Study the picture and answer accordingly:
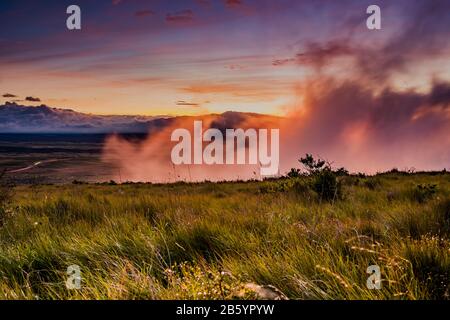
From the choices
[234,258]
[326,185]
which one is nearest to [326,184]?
[326,185]

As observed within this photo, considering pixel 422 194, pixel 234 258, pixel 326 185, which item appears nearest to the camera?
pixel 234 258

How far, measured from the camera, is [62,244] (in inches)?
189

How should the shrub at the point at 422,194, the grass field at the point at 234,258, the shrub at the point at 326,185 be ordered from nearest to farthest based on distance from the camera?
the grass field at the point at 234,258
the shrub at the point at 422,194
the shrub at the point at 326,185

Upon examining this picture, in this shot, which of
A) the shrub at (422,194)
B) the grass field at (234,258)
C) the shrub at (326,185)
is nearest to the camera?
the grass field at (234,258)

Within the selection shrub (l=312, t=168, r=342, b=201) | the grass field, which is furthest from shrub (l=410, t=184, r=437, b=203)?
the grass field

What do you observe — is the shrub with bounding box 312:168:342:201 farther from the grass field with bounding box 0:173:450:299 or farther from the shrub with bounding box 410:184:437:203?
the grass field with bounding box 0:173:450:299

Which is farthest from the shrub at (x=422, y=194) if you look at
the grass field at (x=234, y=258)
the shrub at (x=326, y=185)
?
the grass field at (x=234, y=258)

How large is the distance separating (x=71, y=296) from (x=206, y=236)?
73.1 inches

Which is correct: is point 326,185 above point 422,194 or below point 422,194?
above

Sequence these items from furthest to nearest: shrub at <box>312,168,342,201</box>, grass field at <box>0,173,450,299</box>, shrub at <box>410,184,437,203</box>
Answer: shrub at <box>312,168,342,201</box>, shrub at <box>410,184,437,203</box>, grass field at <box>0,173,450,299</box>

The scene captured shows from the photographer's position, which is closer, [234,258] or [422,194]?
[234,258]

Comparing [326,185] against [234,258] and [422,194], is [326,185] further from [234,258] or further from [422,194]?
[234,258]

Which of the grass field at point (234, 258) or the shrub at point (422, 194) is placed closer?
the grass field at point (234, 258)

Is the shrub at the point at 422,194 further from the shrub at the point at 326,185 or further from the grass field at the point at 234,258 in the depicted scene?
the grass field at the point at 234,258
